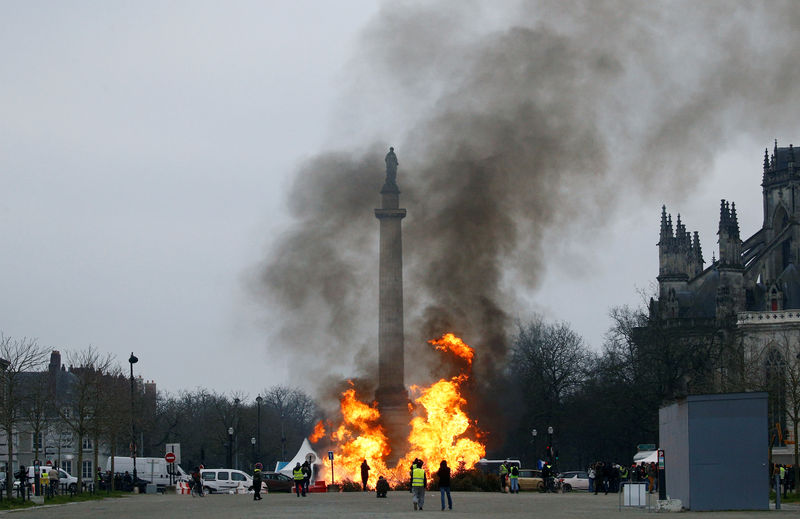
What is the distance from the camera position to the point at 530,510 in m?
43.0

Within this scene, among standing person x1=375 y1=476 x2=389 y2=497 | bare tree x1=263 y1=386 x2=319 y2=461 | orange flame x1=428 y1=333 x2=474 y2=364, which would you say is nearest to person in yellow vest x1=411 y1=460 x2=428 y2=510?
standing person x1=375 y1=476 x2=389 y2=497

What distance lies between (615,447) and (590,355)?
1833 centimetres

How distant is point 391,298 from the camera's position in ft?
267

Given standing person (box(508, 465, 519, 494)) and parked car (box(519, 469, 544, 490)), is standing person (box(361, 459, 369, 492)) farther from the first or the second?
parked car (box(519, 469, 544, 490))

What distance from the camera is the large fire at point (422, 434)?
73125mm

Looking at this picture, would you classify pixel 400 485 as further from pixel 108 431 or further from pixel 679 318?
pixel 679 318

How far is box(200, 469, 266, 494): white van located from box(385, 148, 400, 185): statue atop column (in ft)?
67.0

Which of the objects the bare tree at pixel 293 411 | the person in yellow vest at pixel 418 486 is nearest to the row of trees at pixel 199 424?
the bare tree at pixel 293 411

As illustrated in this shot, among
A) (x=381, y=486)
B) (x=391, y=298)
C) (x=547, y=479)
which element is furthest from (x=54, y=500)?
(x=391, y=298)

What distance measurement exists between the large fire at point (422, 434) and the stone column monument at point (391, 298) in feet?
5.87

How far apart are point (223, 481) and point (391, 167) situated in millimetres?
22009

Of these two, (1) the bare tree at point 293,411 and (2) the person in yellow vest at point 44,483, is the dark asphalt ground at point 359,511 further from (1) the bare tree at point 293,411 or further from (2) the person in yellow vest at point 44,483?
(1) the bare tree at point 293,411

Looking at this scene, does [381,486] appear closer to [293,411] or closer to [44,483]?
[44,483]

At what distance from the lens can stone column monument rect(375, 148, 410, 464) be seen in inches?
3177
